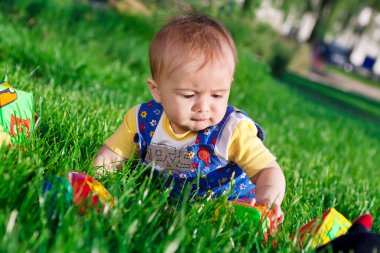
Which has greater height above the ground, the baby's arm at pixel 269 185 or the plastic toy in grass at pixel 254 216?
the plastic toy in grass at pixel 254 216

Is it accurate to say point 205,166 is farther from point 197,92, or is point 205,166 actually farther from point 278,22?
point 278,22

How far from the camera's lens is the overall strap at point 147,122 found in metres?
2.37

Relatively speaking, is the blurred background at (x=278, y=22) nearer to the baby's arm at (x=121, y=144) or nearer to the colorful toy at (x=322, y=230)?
the baby's arm at (x=121, y=144)

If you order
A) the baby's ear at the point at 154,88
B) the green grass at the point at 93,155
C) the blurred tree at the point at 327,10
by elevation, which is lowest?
the blurred tree at the point at 327,10

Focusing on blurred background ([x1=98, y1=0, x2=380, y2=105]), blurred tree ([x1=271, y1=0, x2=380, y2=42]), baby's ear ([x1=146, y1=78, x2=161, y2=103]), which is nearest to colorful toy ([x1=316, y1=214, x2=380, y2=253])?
baby's ear ([x1=146, y1=78, x2=161, y2=103])

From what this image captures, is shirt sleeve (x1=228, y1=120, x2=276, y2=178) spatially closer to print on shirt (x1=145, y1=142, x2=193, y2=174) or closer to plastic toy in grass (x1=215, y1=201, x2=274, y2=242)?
print on shirt (x1=145, y1=142, x2=193, y2=174)

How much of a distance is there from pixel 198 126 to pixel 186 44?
1.25 ft

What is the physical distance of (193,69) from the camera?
2.04 m

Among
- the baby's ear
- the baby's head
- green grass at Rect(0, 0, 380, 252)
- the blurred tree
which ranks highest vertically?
Answer: the baby's head

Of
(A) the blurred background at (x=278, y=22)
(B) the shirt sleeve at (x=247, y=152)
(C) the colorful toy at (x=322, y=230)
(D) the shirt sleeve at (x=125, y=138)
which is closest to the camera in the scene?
(C) the colorful toy at (x=322, y=230)

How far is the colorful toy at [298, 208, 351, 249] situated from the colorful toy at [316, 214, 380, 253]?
0.07 meters

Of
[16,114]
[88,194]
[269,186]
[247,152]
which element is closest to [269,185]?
[269,186]

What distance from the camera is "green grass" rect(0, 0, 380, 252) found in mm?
1425

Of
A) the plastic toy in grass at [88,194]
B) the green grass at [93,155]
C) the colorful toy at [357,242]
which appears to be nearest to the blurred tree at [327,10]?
the green grass at [93,155]
